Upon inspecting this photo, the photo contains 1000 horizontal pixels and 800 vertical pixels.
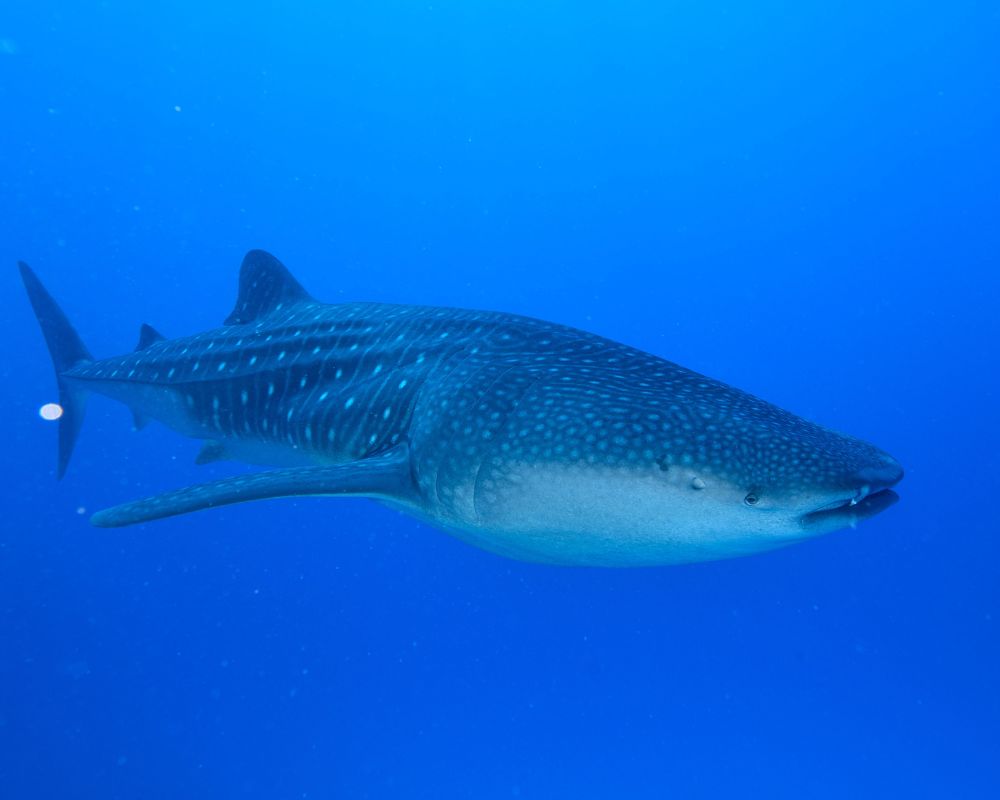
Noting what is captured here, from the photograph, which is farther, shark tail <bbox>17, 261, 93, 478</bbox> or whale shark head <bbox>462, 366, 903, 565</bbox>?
shark tail <bbox>17, 261, 93, 478</bbox>

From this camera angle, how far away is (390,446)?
3846 mm

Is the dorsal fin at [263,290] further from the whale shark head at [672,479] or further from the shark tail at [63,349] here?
the whale shark head at [672,479]

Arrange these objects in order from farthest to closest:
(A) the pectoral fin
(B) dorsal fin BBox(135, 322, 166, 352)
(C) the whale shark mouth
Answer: (B) dorsal fin BBox(135, 322, 166, 352) → (A) the pectoral fin → (C) the whale shark mouth

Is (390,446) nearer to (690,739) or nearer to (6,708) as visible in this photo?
(690,739)

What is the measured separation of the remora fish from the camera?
2.50 m

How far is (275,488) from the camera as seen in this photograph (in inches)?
124

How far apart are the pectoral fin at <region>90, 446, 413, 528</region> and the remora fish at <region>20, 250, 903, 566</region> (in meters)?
0.01

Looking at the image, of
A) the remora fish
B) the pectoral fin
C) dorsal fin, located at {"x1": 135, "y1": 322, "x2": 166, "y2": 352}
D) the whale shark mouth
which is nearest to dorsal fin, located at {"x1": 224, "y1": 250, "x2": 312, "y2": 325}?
the remora fish

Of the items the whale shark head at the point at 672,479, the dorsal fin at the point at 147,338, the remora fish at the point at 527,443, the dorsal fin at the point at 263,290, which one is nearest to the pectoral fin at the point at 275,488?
the remora fish at the point at 527,443

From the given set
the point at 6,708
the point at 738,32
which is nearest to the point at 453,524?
the point at 6,708

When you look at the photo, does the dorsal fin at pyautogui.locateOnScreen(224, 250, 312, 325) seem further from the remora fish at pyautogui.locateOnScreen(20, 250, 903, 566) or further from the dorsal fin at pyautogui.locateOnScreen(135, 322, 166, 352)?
the dorsal fin at pyautogui.locateOnScreen(135, 322, 166, 352)

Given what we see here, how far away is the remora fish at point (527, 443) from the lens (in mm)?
2500

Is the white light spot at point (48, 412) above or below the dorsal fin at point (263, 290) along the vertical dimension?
below

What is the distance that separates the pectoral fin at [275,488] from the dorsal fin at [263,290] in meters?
2.76
